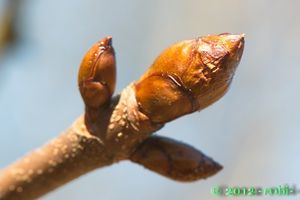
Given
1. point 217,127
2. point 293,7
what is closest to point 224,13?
point 293,7

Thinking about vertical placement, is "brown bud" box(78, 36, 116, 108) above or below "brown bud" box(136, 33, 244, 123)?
above

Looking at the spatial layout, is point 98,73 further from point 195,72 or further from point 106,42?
point 195,72

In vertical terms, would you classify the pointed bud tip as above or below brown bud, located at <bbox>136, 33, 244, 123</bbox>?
above

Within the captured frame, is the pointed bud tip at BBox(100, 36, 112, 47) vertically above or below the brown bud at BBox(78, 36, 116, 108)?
above

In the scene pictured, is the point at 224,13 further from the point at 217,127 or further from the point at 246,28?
the point at 217,127

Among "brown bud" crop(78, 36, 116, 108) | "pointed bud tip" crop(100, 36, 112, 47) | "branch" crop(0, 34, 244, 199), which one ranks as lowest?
"branch" crop(0, 34, 244, 199)

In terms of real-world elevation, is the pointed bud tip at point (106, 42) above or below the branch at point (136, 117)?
above
